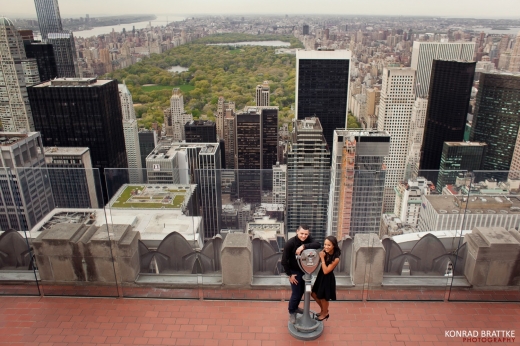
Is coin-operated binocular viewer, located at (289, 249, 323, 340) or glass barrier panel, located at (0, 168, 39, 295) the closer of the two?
coin-operated binocular viewer, located at (289, 249, 323, 340)

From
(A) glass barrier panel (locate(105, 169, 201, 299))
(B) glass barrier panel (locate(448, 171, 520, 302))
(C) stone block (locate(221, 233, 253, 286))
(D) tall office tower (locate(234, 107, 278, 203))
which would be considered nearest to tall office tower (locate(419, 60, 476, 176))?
(D) tall office tower (locate(234, 107, 278, 203))

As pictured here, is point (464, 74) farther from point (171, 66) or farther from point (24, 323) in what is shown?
point (24, 323)

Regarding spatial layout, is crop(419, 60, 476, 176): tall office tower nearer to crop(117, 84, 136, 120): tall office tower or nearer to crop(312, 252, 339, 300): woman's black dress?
crop(117, 84, 136, 120): tall office tower

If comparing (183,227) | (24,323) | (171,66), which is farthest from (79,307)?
(171,66)

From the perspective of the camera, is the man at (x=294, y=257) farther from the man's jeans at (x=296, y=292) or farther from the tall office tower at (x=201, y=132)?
the tall office tower at (x=201, y=132)

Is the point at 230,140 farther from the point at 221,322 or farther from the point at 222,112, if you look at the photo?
the point at 221,322

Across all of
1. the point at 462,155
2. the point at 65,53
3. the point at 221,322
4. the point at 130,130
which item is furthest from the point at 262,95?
the point at 221,322

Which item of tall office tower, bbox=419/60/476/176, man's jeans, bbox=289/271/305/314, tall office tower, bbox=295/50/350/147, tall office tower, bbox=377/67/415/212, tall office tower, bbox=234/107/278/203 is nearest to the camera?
man's jeans, bbox=289/271/305/314
